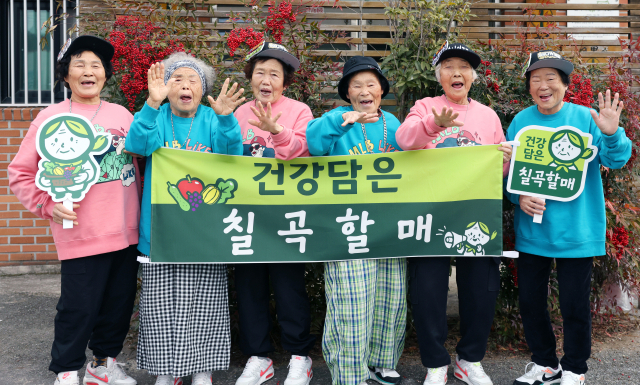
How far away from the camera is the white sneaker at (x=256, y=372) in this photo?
3.31 metres

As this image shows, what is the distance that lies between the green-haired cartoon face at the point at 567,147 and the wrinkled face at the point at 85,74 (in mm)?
2886

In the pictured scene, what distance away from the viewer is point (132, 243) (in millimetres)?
3188

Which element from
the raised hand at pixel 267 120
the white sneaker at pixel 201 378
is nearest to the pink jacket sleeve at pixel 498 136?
the raised hand at pixel 267 120

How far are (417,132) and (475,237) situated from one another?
797mm

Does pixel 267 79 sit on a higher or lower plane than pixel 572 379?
higher

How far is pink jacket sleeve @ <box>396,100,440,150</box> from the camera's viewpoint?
293 cm

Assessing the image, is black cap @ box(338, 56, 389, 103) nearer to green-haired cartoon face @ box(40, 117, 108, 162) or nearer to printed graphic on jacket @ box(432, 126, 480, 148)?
printed graphic on jacket @ box(432, 126, 480, 148)

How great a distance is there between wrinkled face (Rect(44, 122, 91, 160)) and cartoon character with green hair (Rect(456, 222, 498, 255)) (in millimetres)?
2382

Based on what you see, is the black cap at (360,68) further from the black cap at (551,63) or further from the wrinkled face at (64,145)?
the wrinkled face at (64,145)

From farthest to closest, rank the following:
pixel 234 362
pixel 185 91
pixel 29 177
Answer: pixel 234 362, pixel 185 91, pixel 29 177

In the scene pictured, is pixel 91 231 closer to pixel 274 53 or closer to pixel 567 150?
pixel 274 53

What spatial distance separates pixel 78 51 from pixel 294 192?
160 centimetres

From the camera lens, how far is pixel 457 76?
3264mm

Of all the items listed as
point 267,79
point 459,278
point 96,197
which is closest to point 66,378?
point 96,197
